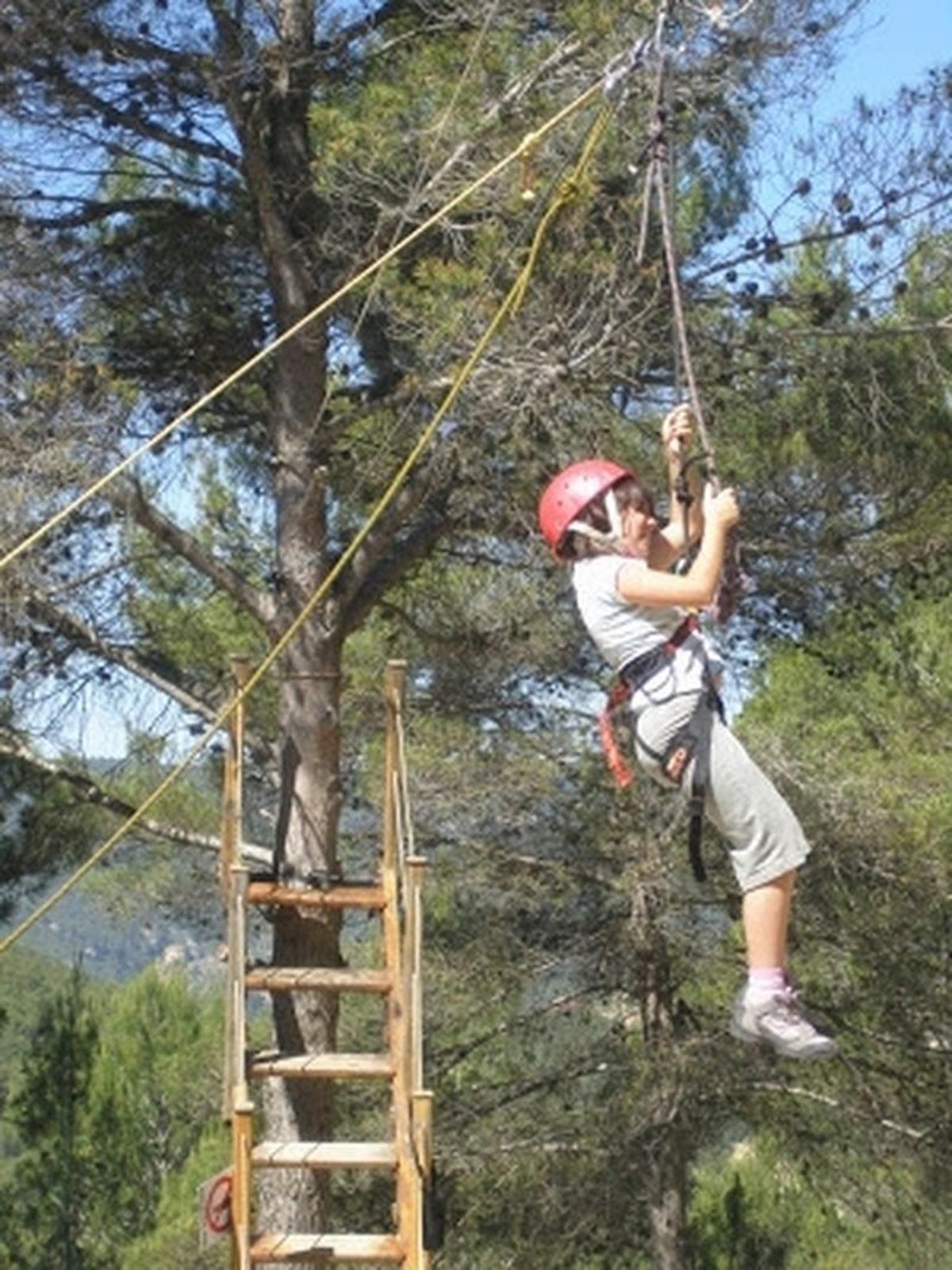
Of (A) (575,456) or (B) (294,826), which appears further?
(B) (294,826)

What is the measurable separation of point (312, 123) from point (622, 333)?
1.85 metres

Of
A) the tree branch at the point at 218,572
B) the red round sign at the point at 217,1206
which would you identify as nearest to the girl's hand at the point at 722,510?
the red round sign at the point at 217,1206

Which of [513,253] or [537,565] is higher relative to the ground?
[513,253]

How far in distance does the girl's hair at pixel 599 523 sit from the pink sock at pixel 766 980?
0.92 metres

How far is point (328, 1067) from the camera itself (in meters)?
7.25

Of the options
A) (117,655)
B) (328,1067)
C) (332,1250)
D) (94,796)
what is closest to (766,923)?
(332,1250)

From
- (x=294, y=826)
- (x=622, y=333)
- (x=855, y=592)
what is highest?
(x=622, y=333)

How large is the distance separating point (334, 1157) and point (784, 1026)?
2.25m

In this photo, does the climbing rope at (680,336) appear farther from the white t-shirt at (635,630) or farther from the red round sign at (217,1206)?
the red round sign at (217,1206)

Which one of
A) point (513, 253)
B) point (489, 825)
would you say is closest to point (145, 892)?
point (489, 825)

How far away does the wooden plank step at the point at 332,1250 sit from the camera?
6668 mm

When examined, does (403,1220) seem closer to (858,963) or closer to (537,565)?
(537,565)

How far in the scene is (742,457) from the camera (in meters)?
10.5

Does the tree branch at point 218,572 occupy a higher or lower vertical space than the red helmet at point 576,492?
higher
